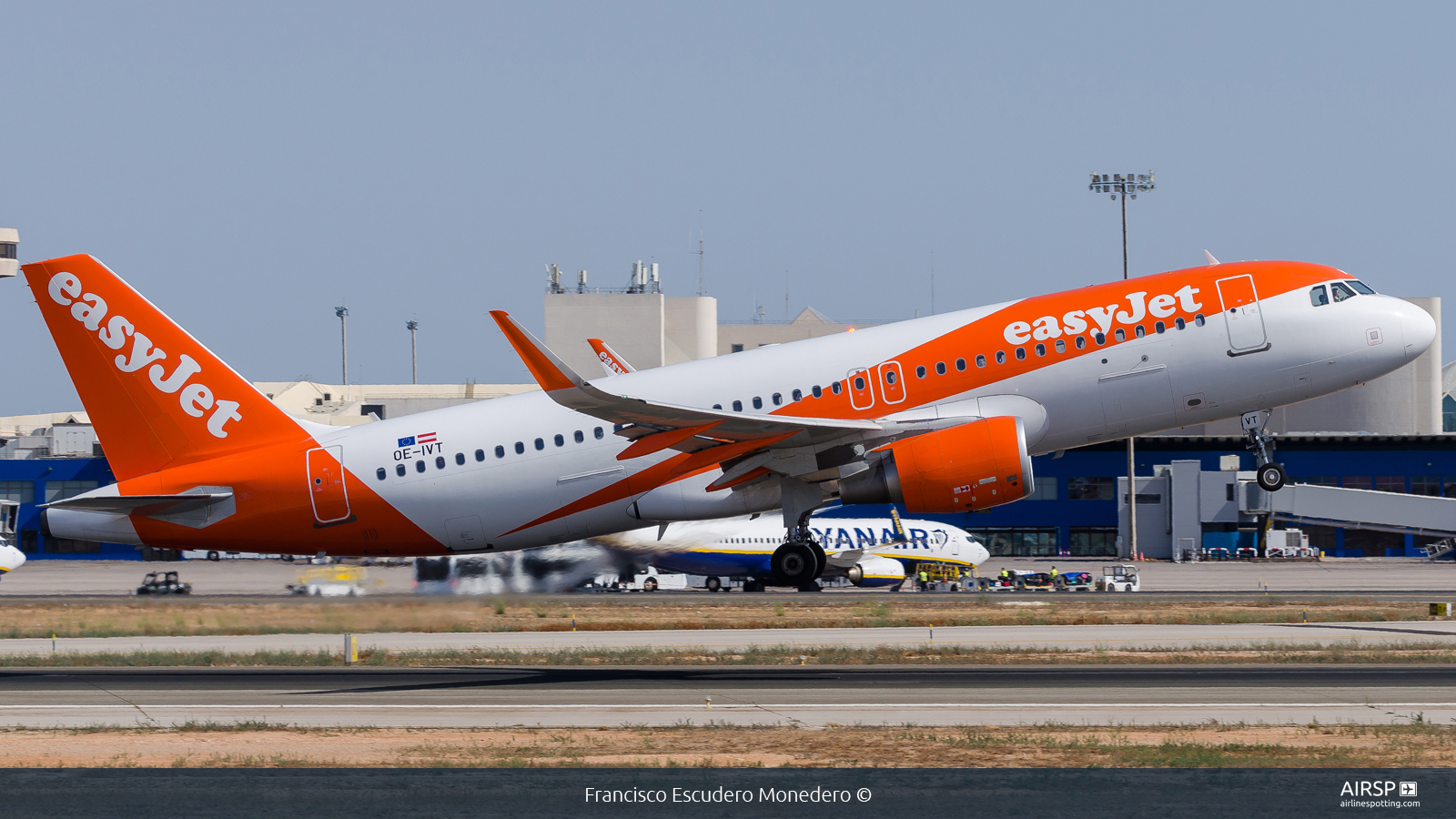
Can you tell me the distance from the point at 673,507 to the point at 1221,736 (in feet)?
48.4

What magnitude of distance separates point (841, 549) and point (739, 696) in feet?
145

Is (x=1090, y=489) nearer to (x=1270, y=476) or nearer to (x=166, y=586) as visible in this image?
(x=166, y=586)

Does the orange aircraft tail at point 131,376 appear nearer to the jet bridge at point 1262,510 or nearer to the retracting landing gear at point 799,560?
the retracting landing gear at point 799,560

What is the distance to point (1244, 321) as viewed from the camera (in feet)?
92.9

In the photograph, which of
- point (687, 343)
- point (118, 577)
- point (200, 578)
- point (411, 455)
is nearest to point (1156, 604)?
point (411, 455)

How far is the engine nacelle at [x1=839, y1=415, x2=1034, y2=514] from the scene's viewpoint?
27859 millimetres

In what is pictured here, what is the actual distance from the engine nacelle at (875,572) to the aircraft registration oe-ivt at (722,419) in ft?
118

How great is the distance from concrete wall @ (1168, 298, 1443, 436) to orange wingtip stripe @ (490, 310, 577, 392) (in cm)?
9865

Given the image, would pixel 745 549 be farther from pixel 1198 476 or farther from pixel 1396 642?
pixel 1198 476

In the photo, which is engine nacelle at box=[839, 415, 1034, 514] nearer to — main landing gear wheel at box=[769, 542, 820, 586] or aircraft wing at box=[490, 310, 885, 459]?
aircraft wing at box=[490, 310, 885, 459]

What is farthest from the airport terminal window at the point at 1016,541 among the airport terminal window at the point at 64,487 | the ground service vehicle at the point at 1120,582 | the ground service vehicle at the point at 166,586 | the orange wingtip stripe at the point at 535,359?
the orange wingtip stripe at the point at 535,359

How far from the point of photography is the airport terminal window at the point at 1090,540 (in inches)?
3895

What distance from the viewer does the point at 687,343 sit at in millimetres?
125250

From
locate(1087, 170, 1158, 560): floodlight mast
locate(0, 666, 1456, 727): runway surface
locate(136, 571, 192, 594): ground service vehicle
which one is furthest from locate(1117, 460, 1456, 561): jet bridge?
locate(0, 666, 1456, 727): runway surface
